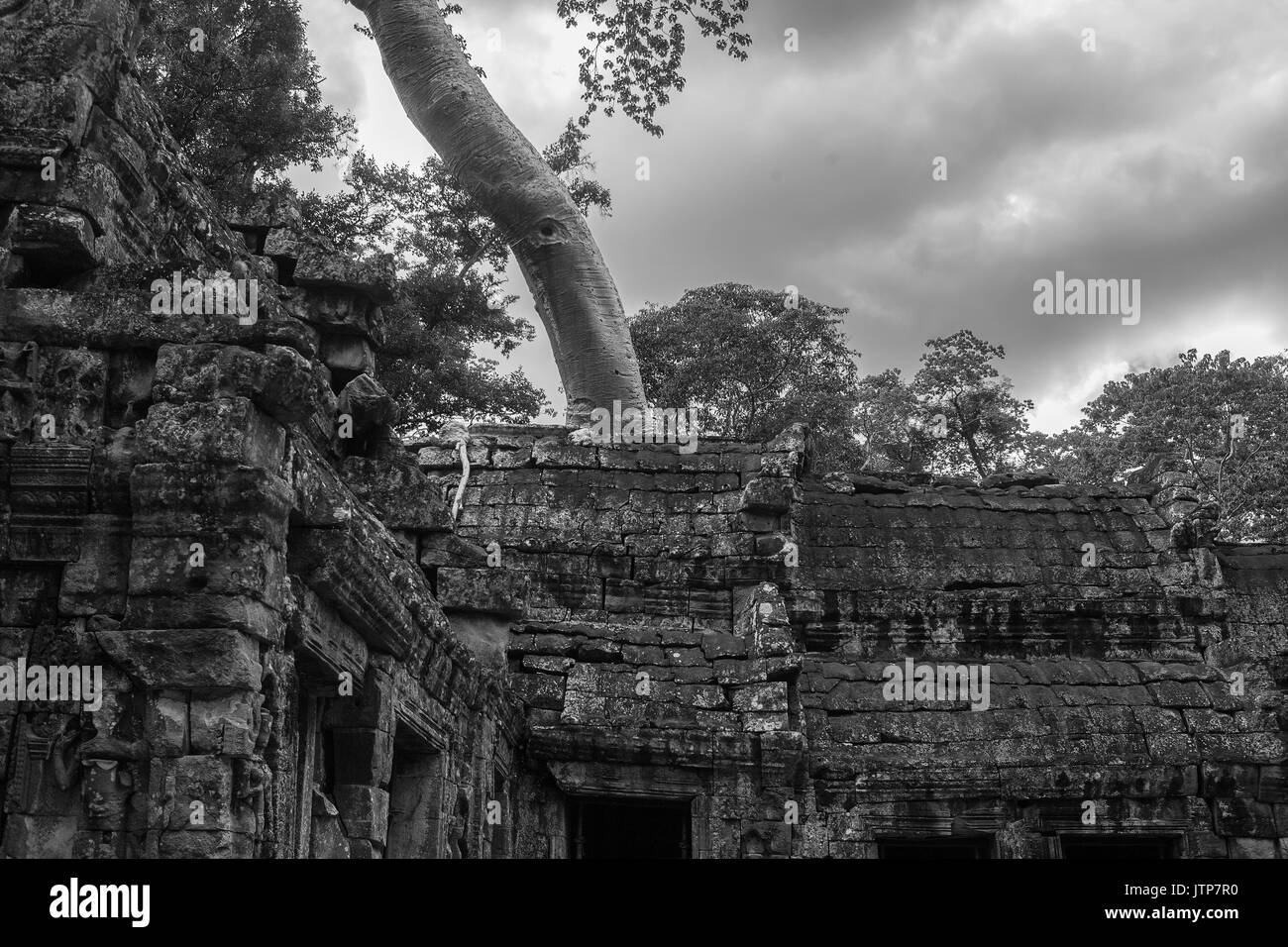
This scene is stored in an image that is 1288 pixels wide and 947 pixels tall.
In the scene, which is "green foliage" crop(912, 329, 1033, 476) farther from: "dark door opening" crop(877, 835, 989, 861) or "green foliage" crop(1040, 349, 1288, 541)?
"dark door opening" crop(877, 835, 989, 861)

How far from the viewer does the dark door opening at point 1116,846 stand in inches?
393

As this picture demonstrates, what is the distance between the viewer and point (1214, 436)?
2677 centimetres

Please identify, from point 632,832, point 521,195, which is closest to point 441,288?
point 521,195

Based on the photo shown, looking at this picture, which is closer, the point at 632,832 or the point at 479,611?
the point at 479,611

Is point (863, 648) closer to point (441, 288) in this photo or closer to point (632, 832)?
point (632, 832)

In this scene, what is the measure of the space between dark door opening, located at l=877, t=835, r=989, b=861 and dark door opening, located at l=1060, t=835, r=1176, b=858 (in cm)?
61

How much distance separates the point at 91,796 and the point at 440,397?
16314 millimetres

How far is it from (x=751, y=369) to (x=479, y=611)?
18.7 meters

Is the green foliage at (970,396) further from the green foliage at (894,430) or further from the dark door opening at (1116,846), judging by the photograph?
the dark door opening at (1116,846)

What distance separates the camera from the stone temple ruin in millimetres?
4395

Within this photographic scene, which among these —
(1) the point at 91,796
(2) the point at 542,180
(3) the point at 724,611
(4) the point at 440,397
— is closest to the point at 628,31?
(2) the point at 542,180

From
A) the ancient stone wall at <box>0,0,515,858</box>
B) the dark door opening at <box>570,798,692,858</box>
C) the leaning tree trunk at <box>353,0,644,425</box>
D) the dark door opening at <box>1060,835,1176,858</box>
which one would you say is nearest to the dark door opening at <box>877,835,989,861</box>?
the dark door opening at <box>1060,835,1176,858</box>

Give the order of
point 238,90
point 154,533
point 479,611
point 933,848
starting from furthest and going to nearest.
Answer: point 238,90
point 933,848
point 479,611
point 154,533
